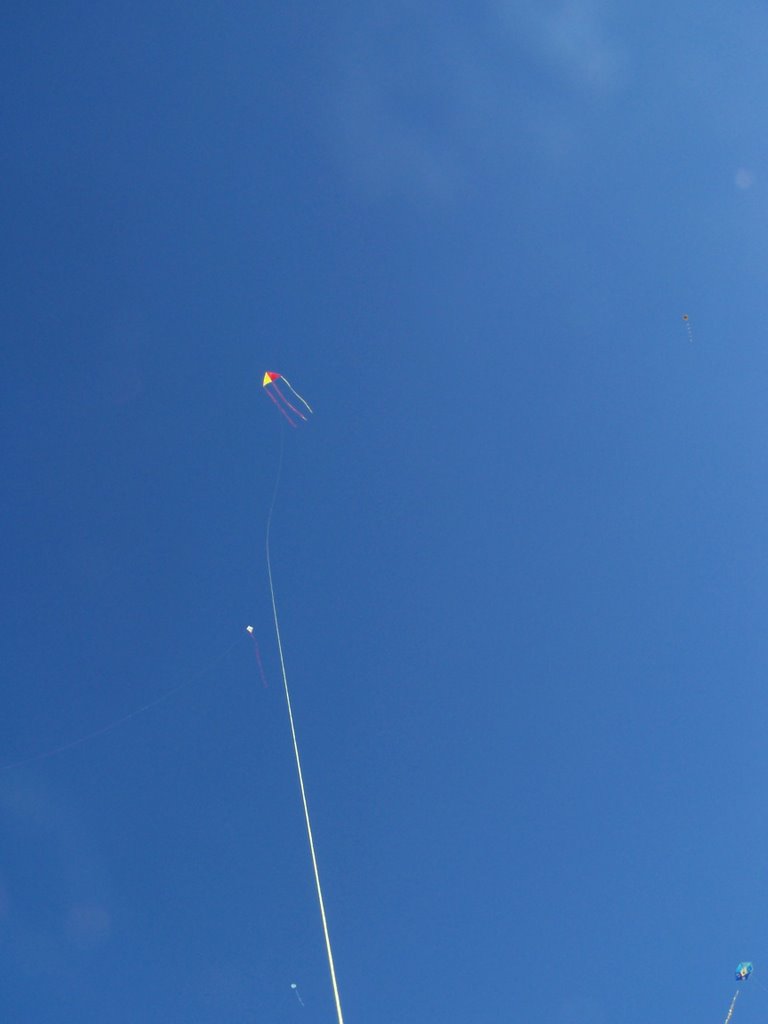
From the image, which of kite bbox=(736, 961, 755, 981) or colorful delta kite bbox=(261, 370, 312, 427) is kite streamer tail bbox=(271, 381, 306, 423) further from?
kite bbox=(736, 961, 755, 981)

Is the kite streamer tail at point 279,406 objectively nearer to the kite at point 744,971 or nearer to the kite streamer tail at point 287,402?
the kite streamer tail at point 287,402

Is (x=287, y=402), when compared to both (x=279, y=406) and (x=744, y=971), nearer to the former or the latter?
(x=279, y=406)

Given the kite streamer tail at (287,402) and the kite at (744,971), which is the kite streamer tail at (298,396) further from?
the kite at (744,971)

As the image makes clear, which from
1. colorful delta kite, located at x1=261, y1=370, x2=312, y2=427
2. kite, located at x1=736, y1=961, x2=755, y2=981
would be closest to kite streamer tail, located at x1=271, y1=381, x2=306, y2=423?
colorful delta kite, located at x1=261, y1=370, x2=312, y2=427

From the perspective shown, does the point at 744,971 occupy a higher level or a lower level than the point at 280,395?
lower

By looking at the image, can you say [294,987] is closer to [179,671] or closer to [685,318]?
[179,671]

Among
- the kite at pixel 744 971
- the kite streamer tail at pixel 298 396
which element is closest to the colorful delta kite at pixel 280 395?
the kite streamer tail at pixel 298 396

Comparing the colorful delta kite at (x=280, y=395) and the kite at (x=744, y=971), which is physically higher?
the colorful delta kite at (x=280, y=395)

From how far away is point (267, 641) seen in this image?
1802 centimetres

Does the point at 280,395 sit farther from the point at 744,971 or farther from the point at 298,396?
the point at 744,971

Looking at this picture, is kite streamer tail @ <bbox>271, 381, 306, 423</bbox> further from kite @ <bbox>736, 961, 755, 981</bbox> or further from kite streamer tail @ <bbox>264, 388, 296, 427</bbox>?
kite @ <bbox>736, 961, 755, 981</bbox>

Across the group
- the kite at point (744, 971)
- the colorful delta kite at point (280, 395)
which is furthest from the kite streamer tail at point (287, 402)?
the kite at point (744, 971)

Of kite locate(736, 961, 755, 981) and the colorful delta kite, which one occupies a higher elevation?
the colorful delta kite

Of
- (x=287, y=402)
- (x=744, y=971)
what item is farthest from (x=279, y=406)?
(x=744, y=971)
